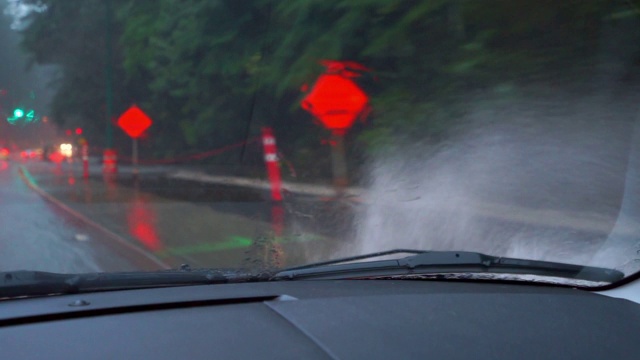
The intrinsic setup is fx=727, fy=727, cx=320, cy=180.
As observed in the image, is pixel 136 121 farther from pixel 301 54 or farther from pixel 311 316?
pixel 311 316

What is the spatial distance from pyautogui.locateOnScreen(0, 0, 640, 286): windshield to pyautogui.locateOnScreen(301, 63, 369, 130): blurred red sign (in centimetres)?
3

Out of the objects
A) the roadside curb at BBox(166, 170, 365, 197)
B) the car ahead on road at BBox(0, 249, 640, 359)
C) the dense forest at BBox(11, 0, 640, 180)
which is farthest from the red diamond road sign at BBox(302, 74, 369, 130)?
the car ahead on road at BBox(0, 249, 640, 359)

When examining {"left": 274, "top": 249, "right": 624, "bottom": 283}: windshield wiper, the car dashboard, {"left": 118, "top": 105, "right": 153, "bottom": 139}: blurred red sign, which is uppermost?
{"left": 118, "top": 105, "right": 153, "bottom": 139}: blurred red sign

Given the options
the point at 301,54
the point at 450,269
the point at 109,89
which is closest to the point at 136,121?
the point at 109,89

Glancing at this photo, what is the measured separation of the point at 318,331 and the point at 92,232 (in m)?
8.63

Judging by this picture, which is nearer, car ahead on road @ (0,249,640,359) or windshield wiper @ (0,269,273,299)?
car ahead on road @ (0,249,640,359)

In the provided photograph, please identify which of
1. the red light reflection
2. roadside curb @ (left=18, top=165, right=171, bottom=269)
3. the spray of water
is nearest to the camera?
the spray of water

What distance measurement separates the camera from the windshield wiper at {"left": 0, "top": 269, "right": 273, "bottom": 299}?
3.21 meters

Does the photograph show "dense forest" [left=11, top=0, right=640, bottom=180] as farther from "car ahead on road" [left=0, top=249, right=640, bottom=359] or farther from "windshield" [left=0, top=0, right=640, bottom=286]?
"car ahead on road" [left=0, top=249, right=640, bottom=359]

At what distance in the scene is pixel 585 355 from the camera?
265 cm

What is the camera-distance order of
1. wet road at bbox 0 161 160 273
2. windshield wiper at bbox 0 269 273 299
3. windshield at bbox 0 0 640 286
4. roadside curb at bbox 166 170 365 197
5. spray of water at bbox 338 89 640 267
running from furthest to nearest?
roadside curb at bbox 166 170 365 197 → wet road at bbox 0 161 160 273 → windshield at bbox 0 0 640 286 → spray of water at bbox 338 89 640 267 → windshield wiper at bbox 0 269 273 299

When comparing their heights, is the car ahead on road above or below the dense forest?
below

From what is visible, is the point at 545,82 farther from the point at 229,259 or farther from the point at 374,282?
the point at 374,282

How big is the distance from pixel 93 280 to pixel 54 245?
6307 mm
